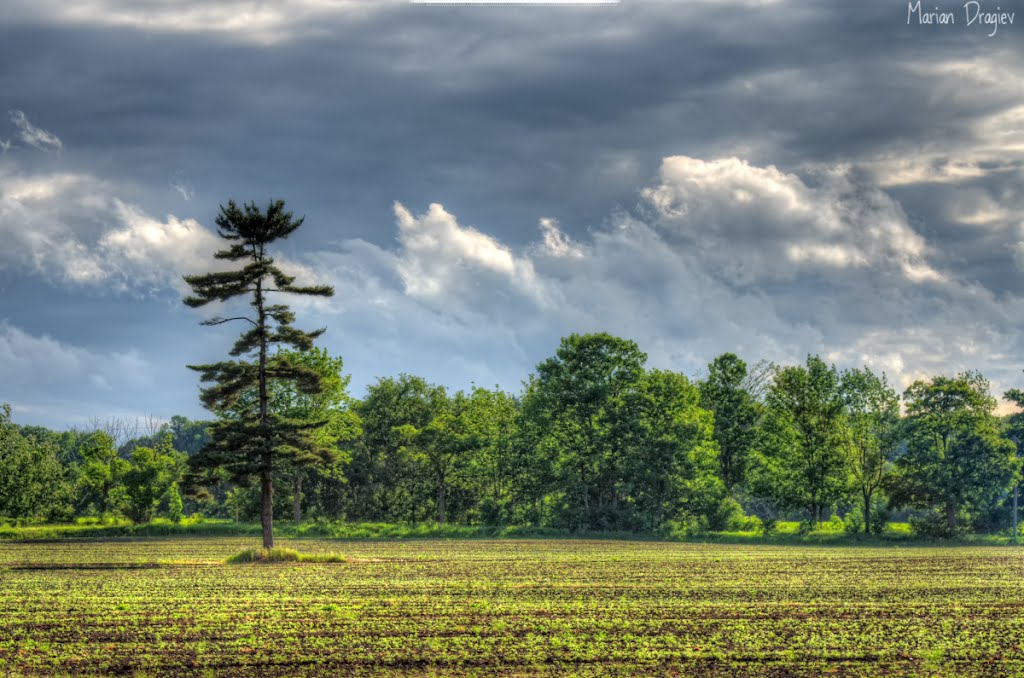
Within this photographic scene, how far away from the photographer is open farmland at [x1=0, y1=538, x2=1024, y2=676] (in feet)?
70.1

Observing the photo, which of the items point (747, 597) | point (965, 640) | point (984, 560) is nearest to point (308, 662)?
point (965, 640)

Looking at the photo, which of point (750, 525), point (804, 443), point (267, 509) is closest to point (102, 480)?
point (267, 509)

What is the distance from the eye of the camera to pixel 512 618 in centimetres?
2753

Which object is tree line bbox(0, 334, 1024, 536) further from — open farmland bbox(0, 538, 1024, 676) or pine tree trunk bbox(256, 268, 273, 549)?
open farmland bbox(0, 538, 1024, 676)

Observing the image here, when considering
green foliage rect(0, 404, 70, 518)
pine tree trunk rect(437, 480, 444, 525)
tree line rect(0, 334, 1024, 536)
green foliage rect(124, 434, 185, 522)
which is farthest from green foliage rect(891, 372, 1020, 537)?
green foliage rect(0, 404, 70, 518)

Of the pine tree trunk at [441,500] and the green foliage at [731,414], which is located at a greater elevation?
the green foliage at [731,414]

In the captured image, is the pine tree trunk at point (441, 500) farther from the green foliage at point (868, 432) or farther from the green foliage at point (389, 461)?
the green foliage at point (868, 432)

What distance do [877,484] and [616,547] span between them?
104 ft

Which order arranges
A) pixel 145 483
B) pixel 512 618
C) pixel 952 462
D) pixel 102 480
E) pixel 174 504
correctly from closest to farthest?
pixel 512 618, pixel 952 462, pixel 145 483, pixel 174 504, pixel 102 480

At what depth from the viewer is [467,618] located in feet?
90.5

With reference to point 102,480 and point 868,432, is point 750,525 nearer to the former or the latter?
point 868,432

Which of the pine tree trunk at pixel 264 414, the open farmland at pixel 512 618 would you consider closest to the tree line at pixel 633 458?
the pine tree trunk at pixel 264 414

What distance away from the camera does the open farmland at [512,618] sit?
2138cm

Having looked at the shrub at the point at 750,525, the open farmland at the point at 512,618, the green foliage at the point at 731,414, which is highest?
the green foliage at the point at 731,414
